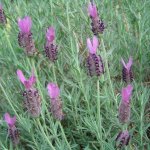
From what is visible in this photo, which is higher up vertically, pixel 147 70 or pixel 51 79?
pixel 51 79

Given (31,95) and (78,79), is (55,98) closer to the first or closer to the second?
(31,95)

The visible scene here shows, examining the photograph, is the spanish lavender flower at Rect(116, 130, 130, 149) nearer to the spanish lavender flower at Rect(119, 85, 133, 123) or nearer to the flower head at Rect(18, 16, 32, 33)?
the spanish lavender flower at Rect(119, 85, 133, 123)

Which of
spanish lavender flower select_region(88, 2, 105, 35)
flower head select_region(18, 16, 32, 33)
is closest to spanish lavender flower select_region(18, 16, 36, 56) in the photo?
flower head select_region(18, 16, 32, 33)

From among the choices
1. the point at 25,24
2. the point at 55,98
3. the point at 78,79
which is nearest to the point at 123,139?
the point at 55,98

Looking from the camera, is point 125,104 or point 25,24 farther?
point 25,24

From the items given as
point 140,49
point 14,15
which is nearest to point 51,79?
point 140,49

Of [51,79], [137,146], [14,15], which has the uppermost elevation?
[14,15]

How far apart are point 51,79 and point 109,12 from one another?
2.54ft

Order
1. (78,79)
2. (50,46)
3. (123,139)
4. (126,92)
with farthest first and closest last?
(78,79)
(50,46)
(123,139)
(126,92)

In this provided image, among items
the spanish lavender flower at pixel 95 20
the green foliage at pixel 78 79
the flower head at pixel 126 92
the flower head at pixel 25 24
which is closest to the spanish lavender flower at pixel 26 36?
the flower head at pixel 25 24

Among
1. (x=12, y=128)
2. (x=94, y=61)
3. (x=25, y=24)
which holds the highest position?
(x=25, y=24)

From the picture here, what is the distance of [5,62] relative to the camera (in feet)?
6.68

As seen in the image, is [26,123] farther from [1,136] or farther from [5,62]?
[5,62]

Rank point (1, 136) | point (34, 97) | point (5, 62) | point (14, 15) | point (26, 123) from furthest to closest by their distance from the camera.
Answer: point (14, 15)
point (5, 62)
point (1, 136)
point (26, 123)
point (34, 97)
